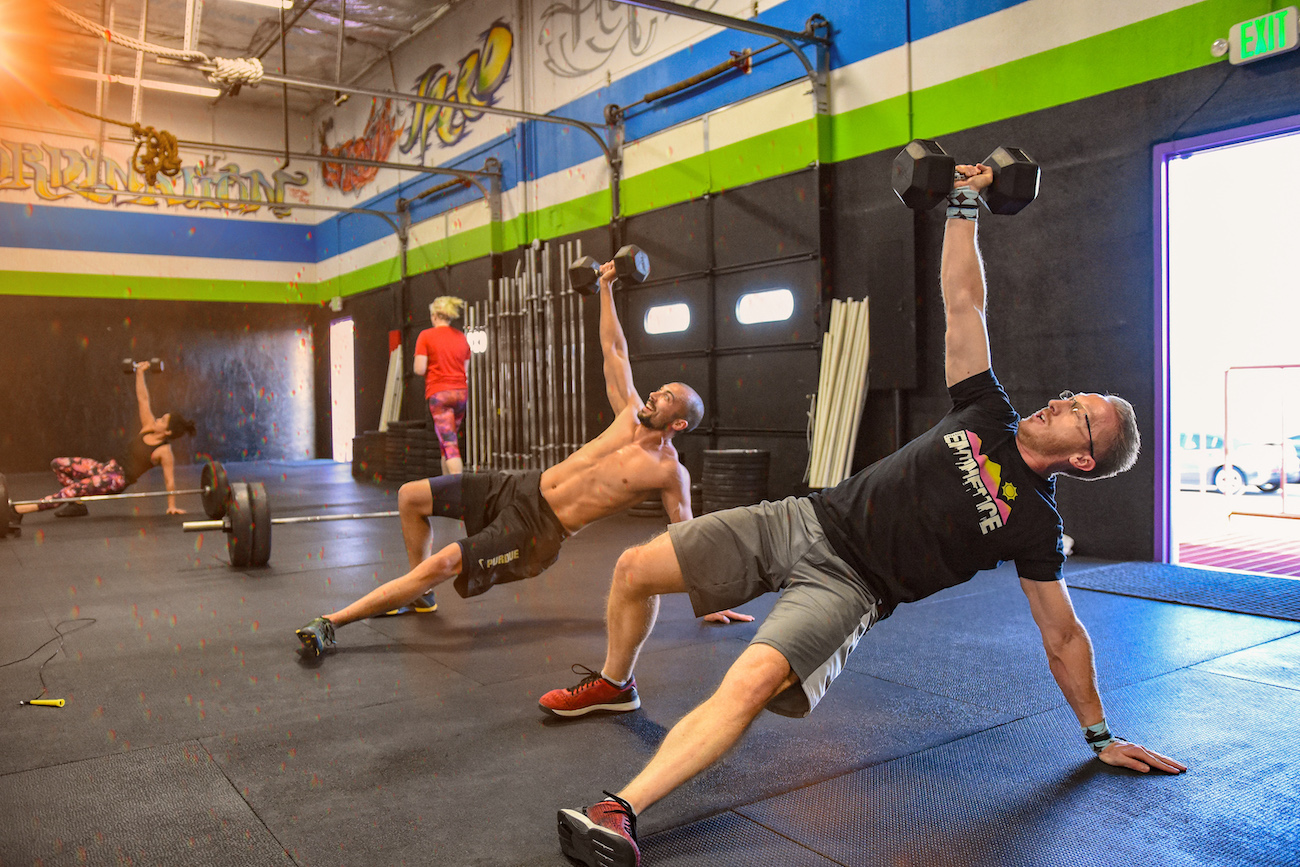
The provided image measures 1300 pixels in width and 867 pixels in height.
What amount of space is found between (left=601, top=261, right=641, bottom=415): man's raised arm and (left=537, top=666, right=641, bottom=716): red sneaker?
1.12 meters

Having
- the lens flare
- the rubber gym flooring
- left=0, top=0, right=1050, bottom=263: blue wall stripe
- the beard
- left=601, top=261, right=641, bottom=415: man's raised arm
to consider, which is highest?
the lens flare

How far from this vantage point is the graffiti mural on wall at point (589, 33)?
7.16m

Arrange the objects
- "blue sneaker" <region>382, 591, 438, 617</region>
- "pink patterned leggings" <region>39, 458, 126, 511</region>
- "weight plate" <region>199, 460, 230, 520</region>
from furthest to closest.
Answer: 1. "pink patterned leggings" <region>39, 458, 126, 511</region>
2. "weight plate" <region>199, 460, 230, 520</region>
3. "blue sneaker" <region>382, 591, 438, 617</region>

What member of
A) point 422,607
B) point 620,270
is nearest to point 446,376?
point 422,607

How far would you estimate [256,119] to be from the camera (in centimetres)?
1270

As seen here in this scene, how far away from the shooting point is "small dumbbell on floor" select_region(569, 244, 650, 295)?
313cm

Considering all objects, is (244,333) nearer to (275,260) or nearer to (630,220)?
(275,260)

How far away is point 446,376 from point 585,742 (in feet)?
16.5

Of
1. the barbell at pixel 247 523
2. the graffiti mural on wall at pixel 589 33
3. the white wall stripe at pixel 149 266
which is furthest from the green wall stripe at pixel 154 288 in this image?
the barbell at pixel 247 523

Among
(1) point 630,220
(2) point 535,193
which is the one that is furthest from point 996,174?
(2) point 535,193

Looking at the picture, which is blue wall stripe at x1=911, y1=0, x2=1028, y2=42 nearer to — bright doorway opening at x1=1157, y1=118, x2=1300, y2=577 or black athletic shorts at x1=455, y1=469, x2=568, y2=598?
bright doorway opening at x1=1157, y1=118, x2=1300, y2=577

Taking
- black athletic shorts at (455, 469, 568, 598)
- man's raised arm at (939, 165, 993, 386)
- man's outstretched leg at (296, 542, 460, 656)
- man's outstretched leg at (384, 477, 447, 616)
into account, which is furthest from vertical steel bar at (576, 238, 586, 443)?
man's raised arm at (939, 165, 993, 386)

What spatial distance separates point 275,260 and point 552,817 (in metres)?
12.6

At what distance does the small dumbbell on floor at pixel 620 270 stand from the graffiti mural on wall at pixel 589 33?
4123 mm
